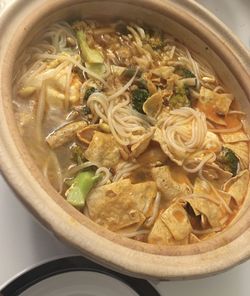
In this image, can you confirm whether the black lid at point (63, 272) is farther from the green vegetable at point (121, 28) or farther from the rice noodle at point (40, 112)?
the green vegetable at point (121, 28)

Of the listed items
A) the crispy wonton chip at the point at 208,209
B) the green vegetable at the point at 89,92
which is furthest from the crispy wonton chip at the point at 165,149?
the green vegetable at the point at 89,92

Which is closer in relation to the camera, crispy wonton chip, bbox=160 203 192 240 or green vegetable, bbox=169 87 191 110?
crispy wonton chip, bbox=160 203 192 240

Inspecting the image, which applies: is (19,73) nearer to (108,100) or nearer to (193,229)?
(108,100)

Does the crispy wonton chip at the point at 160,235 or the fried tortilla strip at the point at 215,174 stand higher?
the fried tortilla strip at the point at 215,174

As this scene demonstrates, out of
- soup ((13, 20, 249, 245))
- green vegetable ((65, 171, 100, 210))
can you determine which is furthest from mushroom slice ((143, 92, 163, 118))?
green vegetable ((65, 171, 100, 210))

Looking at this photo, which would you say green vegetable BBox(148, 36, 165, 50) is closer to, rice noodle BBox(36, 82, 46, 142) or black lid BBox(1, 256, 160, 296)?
rice noodle BBox(36, 82, 46, 142)

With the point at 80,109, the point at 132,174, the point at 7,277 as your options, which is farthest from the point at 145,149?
the point at 7,277
